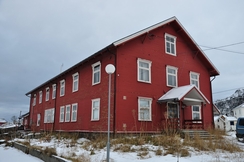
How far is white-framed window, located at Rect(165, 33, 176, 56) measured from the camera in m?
18.9

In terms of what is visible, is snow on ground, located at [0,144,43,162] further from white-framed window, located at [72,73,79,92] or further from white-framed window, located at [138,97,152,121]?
white-framed window, located at [72,73,79,92]

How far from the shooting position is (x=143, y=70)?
16.8 meters

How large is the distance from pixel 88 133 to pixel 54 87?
10640 mm

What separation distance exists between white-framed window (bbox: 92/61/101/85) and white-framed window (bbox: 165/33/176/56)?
558 cm

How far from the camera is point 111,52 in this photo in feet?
51.6

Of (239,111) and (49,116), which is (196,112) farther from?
(239,111)

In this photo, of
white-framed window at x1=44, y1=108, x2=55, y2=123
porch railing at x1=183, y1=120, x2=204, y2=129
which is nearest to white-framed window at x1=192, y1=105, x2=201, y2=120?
porch railing at x1=183, y1=120, x2=204, y2=129

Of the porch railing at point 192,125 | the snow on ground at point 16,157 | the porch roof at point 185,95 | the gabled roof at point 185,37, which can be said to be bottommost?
the snow on ground at point 16,157

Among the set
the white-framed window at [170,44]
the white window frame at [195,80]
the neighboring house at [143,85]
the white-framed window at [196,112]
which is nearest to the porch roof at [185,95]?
the neighboring house at [143,85]

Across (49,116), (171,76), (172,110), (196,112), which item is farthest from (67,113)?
(196,112)

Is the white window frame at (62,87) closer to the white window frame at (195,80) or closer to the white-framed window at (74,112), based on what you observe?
the white-framed window at (74,112)

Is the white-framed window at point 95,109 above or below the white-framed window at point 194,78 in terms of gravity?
below

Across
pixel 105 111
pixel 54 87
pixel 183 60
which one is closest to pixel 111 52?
pixel 105 111

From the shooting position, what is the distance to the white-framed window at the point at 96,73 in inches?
675
